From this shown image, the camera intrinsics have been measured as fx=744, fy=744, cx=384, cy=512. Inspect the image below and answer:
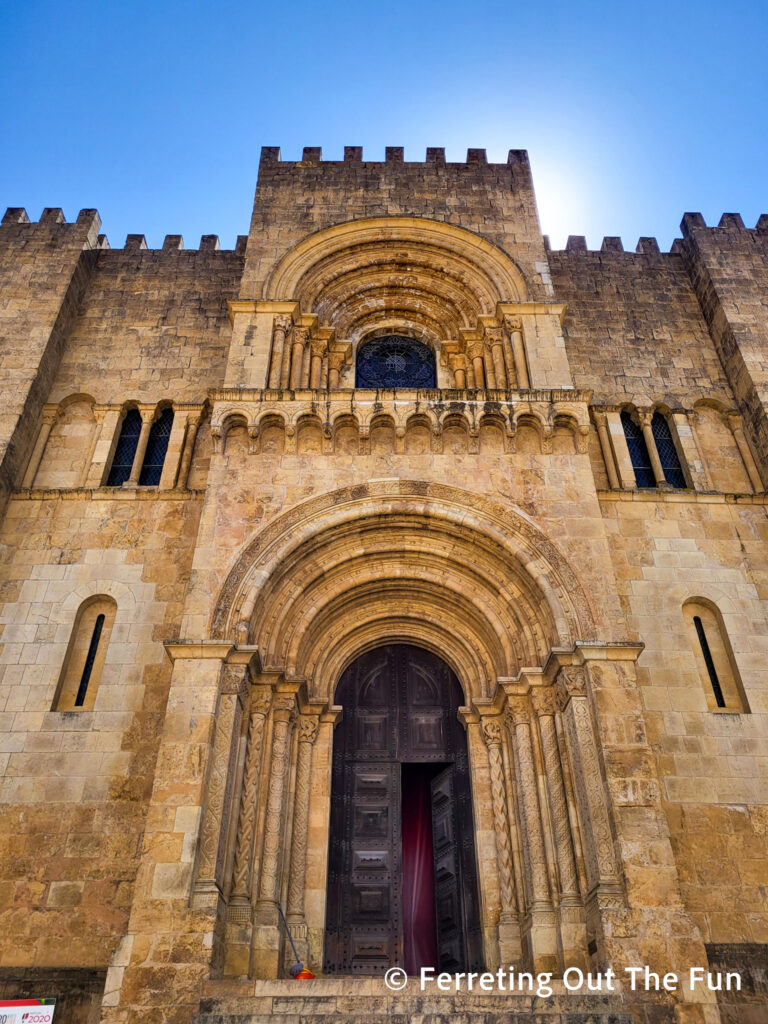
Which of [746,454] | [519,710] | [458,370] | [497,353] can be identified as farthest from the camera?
[458,370]

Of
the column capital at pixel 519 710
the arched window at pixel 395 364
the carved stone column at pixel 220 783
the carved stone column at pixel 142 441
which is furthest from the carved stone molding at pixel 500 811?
the carved stone column at pixel 142 441

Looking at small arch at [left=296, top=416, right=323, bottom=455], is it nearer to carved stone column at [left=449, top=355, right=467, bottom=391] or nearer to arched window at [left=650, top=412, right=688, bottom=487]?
carved stone column at [left=449, top=355, right=467, bottom=391]

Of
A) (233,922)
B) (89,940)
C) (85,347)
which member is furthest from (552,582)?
(85,347)

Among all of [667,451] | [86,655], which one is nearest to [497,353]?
[667,451]

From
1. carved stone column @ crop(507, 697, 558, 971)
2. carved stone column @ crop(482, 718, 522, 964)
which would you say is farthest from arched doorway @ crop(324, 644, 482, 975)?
carved stone column @ crop(507, 697, 558, 971)

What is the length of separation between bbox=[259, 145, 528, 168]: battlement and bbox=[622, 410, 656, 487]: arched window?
20.2 feet

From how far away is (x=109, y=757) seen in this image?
962 cm

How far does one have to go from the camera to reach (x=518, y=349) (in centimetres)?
1251

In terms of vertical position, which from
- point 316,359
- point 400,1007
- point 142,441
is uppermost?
point 316,359

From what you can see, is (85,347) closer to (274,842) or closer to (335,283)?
(335,283)

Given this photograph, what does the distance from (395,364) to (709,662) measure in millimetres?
7549

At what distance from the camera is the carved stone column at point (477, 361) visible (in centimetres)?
1295

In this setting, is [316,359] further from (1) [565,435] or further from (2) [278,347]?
(1) [565,435]

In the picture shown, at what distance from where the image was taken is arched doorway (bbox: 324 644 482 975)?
9.44 m
